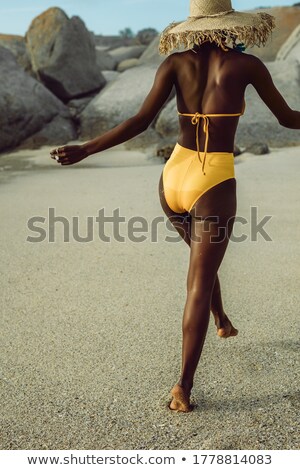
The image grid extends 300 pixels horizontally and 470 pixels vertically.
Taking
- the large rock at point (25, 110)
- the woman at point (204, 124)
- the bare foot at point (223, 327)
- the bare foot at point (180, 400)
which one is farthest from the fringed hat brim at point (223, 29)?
the large rock at point (25, 110)

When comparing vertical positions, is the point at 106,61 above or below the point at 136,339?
below

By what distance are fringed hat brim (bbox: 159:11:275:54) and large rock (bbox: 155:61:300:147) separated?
23.8 ft

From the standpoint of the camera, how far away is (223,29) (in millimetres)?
2885

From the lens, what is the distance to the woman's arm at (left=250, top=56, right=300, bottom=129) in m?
2.87

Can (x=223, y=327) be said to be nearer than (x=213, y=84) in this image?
No

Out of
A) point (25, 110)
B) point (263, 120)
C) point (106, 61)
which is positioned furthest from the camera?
point (106, 61)

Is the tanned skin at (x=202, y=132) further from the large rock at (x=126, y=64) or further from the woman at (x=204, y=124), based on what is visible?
the large rock at (x=126, y=64)

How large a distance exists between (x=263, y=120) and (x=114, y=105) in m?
2.92

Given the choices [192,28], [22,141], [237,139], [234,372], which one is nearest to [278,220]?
[234,372]

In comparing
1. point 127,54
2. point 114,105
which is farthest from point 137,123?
point 127,54

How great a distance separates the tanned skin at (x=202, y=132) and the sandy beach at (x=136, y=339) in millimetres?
254

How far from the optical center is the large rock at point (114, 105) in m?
12.1

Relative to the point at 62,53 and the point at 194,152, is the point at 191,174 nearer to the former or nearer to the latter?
the point at 194,152
